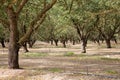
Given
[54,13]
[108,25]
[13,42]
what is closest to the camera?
[13,42]

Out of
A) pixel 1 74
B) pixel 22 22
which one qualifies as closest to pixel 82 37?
pixel 22 22

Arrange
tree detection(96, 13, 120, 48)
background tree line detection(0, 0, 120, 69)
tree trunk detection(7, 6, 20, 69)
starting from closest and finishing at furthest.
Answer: background tree line detection(0, 0, 120, 69), tree trunk detection(7, 6, 20, 69), tree detection(96, 13, 120, 48)

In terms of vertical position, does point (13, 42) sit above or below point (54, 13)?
below

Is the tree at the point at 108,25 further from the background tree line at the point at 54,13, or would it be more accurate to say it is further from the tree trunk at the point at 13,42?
the tree trunk at the point at 13,42

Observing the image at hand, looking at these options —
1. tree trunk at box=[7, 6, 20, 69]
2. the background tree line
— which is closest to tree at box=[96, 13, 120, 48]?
the background tree line

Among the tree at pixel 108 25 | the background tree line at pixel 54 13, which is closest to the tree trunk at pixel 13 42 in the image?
the background tree line at pixel 54 13

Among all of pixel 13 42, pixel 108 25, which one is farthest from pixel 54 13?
pixel 13 42

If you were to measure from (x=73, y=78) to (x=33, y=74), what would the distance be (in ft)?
9.18

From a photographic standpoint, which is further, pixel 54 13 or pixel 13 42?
pixel 54 13

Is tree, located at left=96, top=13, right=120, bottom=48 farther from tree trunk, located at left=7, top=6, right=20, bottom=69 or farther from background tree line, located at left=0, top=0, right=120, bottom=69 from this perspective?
tree trunk, located at left=7, top=6, right=20, bottom=69

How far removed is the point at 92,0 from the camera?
4338 cm

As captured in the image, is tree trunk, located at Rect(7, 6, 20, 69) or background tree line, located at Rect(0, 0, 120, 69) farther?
tree trunk, located at Rect(7, 6, 20, 69)

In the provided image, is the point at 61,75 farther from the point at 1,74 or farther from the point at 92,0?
the point at 92,0

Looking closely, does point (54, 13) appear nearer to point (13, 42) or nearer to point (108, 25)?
point (108, 25)
